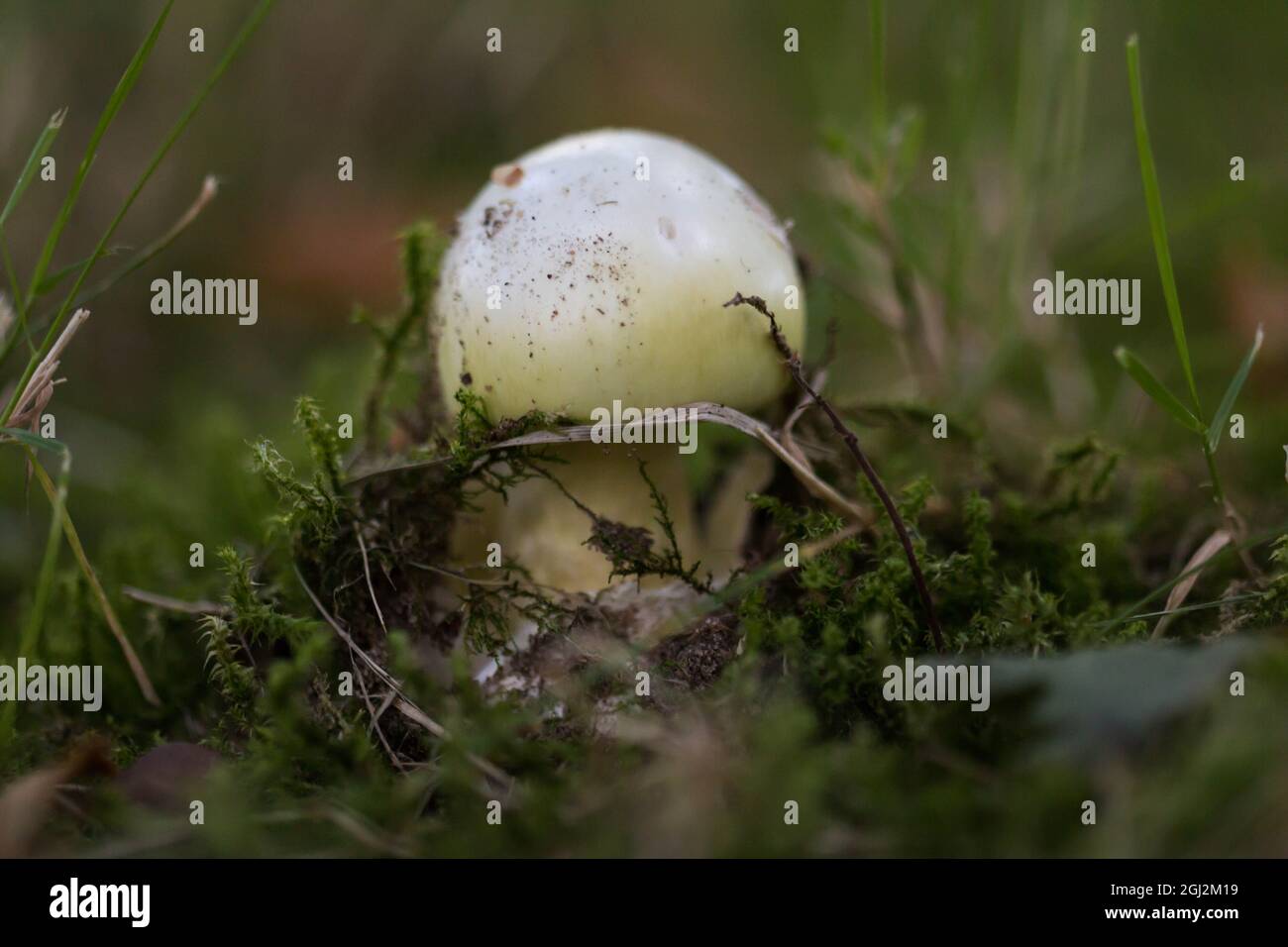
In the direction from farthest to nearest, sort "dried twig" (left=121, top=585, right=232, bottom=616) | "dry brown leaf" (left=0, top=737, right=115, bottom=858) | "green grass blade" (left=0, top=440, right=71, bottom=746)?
"dried twig" (left=121, top=585, right=232, bottom=616) → "green grass blade" (left=0, top=440, right=71, bottom=746) → "dry brown leaf" (left=0, top=737, right=115, bottom=858)

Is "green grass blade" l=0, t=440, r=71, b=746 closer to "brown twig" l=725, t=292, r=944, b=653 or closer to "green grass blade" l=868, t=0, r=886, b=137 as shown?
"brown twig" l=725, t=292, r=944, b=653

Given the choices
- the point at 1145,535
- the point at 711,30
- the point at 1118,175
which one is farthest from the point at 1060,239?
the point at 711,30

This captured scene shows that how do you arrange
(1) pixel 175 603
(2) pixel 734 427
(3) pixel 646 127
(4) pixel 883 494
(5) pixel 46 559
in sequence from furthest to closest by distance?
(3) pixel 646 127 → (1) pixel 175 603 → (2) pixel 734 427 → (4) pixel 883 494 → (5) pixel 46 559

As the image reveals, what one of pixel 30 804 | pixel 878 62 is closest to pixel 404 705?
pixel 30 804

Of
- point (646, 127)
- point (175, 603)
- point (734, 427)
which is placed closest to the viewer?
point (734, 427)

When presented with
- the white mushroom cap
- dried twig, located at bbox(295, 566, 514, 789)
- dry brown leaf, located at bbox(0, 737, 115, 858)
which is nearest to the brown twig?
the white mushroom cap

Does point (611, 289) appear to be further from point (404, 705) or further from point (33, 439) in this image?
point (33, 439)

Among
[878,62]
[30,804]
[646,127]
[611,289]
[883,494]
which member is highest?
[646,127]
